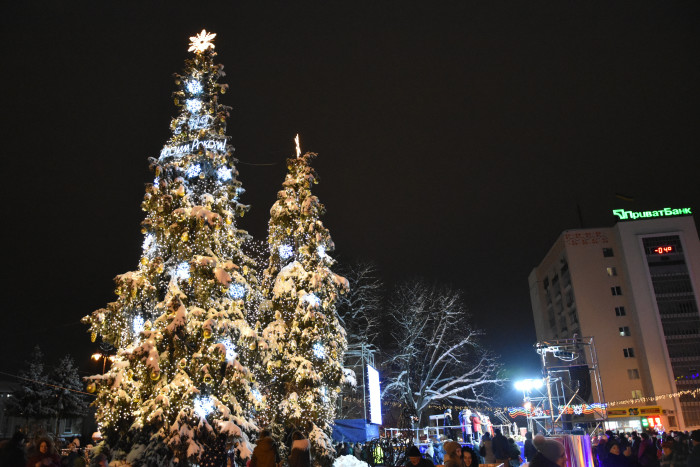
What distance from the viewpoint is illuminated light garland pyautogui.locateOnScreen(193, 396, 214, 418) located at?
1248 cm

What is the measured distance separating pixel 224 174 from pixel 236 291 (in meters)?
3.49

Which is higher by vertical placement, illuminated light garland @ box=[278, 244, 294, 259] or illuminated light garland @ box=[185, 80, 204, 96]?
illuminated light garland @ box=[185, 80, 204, 96]

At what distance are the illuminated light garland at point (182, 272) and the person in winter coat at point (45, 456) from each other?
18.7 ft

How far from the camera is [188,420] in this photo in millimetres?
12203

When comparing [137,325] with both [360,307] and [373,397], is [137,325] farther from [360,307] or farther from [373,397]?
[360,307]

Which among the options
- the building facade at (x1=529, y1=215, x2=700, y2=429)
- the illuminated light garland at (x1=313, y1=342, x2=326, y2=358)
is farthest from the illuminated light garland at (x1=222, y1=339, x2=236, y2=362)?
the building facade at (x1=529, y1=215, x2=700, y2=429)

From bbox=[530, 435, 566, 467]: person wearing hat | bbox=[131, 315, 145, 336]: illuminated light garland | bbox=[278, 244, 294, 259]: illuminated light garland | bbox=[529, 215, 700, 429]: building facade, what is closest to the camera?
bbox=[530, 435, 566, 467]: person wearing hat

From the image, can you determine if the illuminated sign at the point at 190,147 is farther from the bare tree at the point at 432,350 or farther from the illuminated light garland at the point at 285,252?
the bare tree at the point at 432,350

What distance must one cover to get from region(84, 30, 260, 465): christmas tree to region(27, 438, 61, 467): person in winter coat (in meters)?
3.51

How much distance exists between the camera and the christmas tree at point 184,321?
12266mm

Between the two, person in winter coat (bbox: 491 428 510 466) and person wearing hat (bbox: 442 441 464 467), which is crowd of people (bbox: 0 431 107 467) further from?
person in winter coat (bbox: 491 428 510 466)

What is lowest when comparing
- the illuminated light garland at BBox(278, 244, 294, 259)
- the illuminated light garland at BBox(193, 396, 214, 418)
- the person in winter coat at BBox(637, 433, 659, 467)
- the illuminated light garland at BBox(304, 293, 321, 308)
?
the person in winter coat at BBox(637, 433, 659, 467)

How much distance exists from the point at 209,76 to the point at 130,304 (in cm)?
734

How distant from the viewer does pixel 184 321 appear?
12.6 metres
